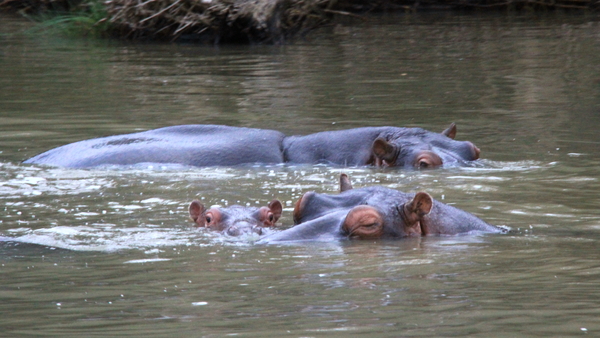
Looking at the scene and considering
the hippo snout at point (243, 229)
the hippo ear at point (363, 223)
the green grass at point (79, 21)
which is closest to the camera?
the hippo ear at point (363, 223)

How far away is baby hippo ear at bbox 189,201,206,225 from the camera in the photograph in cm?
590

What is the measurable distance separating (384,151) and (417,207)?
317cm

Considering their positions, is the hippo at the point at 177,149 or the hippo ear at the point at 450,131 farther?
the hippo ear at the point at 450,131

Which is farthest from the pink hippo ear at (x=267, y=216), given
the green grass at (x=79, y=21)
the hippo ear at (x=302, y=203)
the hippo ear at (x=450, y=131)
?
the green grass at (x=79, y=21)

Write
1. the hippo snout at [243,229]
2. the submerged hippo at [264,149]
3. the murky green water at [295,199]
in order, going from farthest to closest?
1. the submerged hippo at [264,149]
2. the hippo snout at [243,229]
3. the murky green water at [295,199]

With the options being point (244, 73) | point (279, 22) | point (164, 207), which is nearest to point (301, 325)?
point (164, 207)

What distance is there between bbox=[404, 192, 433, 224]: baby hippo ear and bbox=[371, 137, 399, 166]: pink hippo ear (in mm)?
3062

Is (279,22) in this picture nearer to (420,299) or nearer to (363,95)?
(363,95)

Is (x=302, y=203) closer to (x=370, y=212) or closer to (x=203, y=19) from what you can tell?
(x=370, y=212)

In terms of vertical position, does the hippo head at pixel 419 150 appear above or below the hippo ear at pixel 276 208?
below

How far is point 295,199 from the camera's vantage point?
6.88 metres

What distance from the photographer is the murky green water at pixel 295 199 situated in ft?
12.1

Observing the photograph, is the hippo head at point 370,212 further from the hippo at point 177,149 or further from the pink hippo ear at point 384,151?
the hippo at point 177,149

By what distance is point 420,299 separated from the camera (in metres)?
3.84
